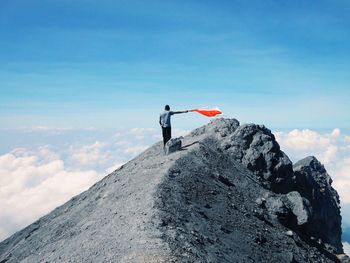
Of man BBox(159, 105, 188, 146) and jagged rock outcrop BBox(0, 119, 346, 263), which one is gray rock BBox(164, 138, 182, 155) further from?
man BBox(159, 105, 188, 146)

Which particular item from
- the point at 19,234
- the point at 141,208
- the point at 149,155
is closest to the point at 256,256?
the point at 141,208

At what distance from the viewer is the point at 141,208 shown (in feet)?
78.1

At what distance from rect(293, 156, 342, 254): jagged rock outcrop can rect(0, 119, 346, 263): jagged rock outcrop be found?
0.90 metres

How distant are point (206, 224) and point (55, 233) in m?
13.4

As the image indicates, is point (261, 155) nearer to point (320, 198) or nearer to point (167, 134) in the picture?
point (167, 134)

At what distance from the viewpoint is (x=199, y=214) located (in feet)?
81.3

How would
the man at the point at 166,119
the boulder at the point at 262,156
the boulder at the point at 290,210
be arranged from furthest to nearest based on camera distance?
the boulder at the point at 262,156 → the man at the point at 166,119 → the boulder at the point at 290,210

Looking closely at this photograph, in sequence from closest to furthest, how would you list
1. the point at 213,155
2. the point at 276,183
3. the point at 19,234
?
1. the point at 213,155
2. the point at 276,183
3. the point at 19,234

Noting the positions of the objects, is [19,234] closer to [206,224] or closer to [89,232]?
[89,232]

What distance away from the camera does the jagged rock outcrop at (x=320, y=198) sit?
140ft

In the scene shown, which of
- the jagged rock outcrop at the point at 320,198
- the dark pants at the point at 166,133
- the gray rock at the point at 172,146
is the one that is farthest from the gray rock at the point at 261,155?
the dark pants at the point at 166,133

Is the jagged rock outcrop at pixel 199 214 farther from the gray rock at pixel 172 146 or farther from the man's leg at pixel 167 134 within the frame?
the man's leg at pixel 167 134

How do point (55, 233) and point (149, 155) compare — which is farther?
point (149, 155)

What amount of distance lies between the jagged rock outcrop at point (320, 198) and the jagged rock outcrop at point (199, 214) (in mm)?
902
